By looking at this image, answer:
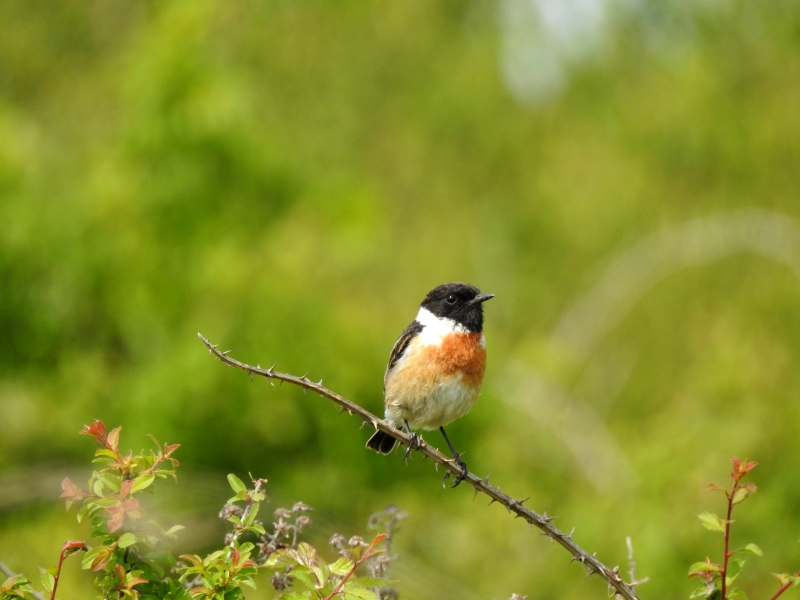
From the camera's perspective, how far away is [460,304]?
16.6 ft

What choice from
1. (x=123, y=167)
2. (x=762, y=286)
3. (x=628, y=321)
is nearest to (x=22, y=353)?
(x=123, y=167)

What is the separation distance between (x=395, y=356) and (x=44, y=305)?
6.47 metres

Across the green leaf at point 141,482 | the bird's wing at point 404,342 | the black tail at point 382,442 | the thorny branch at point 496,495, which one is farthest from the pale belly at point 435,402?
the green leaf at point 141,482

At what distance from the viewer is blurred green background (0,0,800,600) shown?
9.62m

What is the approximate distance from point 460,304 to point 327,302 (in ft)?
19.1

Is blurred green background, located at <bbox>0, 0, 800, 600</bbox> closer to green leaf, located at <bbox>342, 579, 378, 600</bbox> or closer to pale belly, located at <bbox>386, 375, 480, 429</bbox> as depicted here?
pale belly, located at <bbox>386, 375, 480, 429</bbox>

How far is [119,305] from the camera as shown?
34.8 ft

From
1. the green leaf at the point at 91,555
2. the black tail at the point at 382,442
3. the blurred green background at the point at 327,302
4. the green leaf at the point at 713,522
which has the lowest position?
the green leaf at the point at 91,555

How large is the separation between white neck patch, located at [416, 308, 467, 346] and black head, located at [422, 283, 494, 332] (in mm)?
24

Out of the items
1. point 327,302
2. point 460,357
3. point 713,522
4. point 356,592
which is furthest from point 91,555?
point 327,302

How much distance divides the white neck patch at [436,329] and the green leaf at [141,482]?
2.78 metres

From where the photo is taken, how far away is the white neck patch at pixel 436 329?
4969mm

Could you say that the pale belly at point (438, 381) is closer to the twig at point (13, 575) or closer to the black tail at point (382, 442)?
the black tail at point (382, 442)

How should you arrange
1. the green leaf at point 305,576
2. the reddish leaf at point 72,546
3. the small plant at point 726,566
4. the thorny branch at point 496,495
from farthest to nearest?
the thorny branch at point 496,495
the small plant at point 726,566
the green leaf at point 305,576
the reddish leaf at point 72,546
